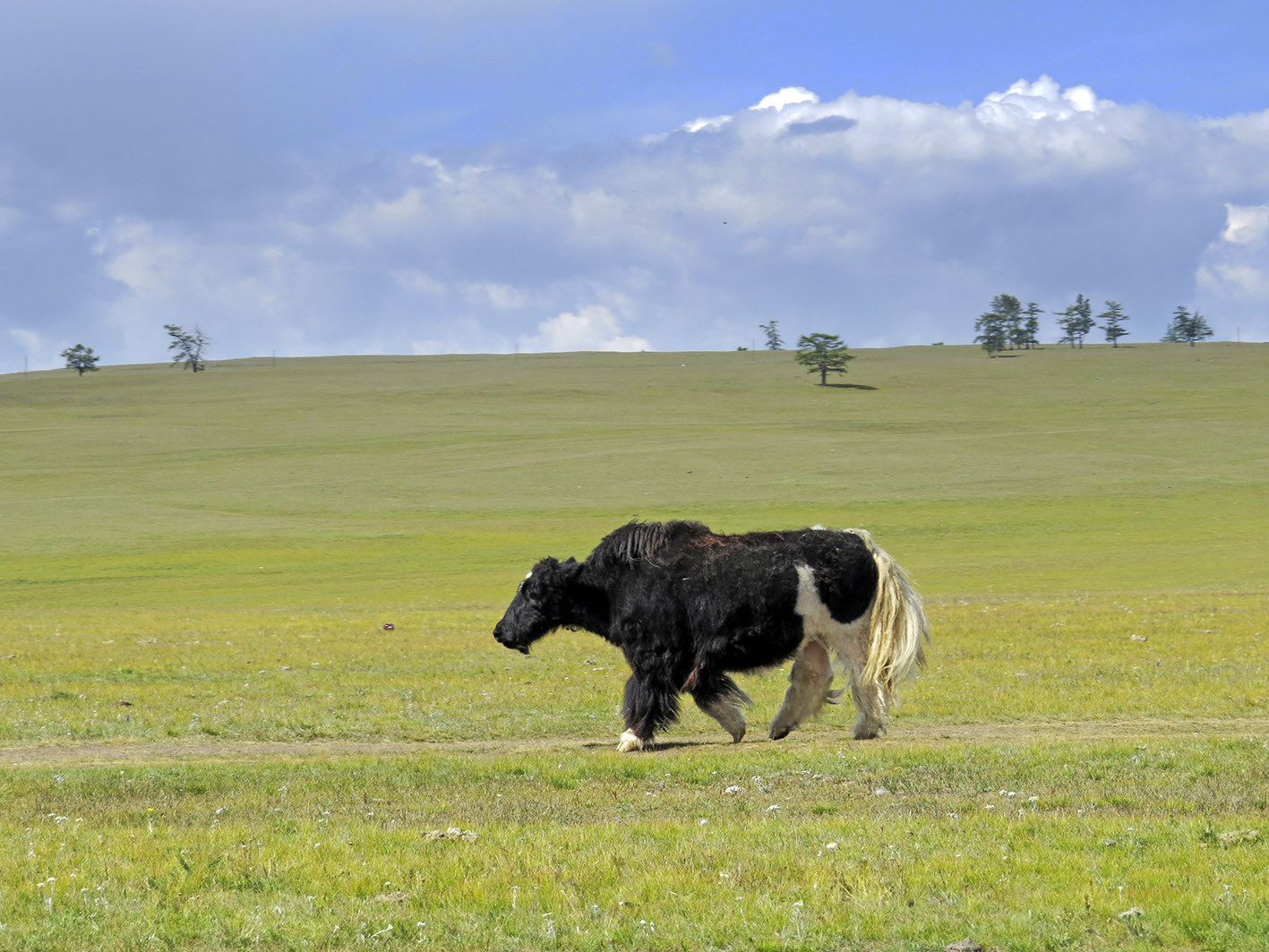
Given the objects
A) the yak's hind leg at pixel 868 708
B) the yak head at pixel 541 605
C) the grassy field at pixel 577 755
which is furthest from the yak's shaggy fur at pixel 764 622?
the yak head at pixel 541 605

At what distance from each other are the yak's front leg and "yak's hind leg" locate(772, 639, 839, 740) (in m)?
1.32

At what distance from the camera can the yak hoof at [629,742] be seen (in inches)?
541

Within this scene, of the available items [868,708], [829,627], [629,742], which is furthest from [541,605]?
[868,708]

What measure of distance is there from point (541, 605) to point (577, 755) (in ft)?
10.5

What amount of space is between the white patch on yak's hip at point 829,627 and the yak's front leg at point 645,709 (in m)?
1.66

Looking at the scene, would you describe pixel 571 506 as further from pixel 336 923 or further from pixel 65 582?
pixel 336 923

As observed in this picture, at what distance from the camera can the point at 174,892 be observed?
24.4 ft

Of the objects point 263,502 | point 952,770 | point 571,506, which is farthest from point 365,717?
point 263,502

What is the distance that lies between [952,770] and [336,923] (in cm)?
616

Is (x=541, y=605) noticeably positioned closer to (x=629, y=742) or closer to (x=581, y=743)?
(x=581, y=743)

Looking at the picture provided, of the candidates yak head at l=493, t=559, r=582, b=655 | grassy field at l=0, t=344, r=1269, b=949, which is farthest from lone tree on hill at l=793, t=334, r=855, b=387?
yak head at l=493, t=559, r=582, b=655

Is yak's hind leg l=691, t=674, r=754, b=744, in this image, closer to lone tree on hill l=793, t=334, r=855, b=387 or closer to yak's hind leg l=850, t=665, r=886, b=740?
yak's hind leg l=850, t=665, r=886, b=740

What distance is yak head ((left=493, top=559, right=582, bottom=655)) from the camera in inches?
619

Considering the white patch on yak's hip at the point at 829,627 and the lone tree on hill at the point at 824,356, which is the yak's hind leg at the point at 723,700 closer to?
the white patch on yak's hip at the point at 829,627
